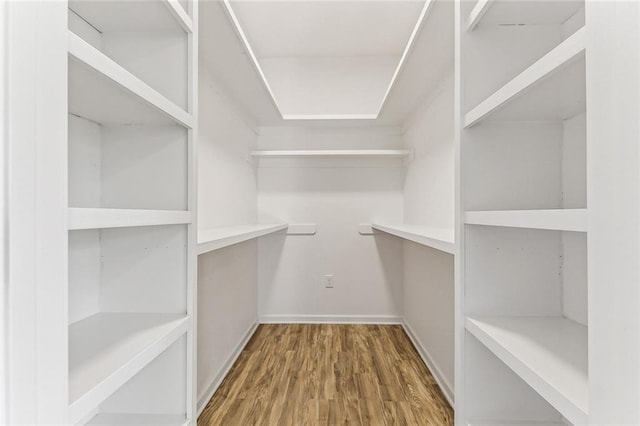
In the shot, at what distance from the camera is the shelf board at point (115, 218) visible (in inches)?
25.3

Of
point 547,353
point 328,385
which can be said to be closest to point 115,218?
point 547,353

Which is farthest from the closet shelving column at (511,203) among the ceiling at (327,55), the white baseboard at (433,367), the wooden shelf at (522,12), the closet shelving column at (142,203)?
the closet shelving column at (142,203)

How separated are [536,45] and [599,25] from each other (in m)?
0.64

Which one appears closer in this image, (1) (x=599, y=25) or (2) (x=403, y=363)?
(1) (x=599, y=25)

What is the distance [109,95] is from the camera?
894 mm

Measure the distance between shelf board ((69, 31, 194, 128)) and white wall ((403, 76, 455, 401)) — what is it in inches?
58.5

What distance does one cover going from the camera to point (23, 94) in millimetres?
539

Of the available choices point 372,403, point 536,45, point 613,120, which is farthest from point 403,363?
point 613,120

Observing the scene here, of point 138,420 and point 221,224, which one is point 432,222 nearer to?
point 221,224

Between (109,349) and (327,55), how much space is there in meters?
2.88

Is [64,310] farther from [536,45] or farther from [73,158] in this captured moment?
[536,45]

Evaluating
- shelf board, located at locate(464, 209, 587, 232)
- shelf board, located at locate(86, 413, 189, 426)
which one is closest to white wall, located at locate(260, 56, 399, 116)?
shelf board, located at locate(464, 209, 587, 232)

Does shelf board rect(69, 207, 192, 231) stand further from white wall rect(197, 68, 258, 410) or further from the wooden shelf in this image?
the wooden shelf

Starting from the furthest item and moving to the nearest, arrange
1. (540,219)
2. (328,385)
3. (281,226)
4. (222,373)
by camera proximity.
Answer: (281,226), (222,373), (328,385), (540,219)
